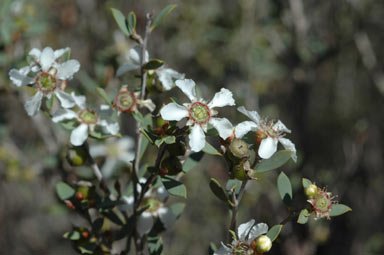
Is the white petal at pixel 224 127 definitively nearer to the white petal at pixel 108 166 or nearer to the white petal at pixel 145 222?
the white petal at pixel 145 222

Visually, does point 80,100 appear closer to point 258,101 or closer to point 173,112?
point 173,112

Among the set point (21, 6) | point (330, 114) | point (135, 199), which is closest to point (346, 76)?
point (330, 114)

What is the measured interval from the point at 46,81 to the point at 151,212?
545mm

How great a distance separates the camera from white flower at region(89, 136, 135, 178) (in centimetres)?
253

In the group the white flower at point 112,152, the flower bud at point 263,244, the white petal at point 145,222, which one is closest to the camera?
the flower bud at point 263,244

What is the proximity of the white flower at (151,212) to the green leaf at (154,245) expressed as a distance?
5 cm

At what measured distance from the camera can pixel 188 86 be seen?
1.18 meters

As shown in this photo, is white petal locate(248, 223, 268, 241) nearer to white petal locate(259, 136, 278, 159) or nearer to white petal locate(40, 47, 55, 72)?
white petal locate(259, 136, 278, 159)

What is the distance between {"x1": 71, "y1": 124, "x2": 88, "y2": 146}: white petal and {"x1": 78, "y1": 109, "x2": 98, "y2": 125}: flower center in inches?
0.8

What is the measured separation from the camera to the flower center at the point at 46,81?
131 centimetres

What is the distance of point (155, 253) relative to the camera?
1311 mm

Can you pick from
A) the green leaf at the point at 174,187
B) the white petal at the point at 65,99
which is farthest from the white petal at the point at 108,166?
the green leaf at the point at 174,187

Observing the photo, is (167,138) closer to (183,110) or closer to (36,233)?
(183,110)

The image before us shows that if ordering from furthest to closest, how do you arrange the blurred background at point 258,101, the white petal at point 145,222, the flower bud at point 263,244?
the blurred background at point 258,101, the white petal at point 145,222, the flower bud at point 263,244
